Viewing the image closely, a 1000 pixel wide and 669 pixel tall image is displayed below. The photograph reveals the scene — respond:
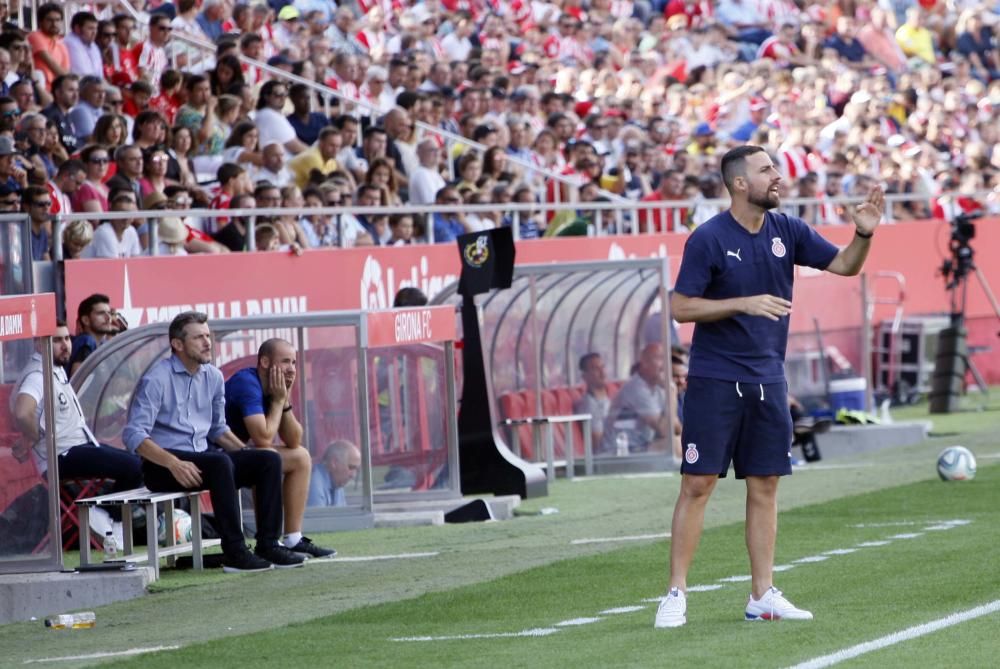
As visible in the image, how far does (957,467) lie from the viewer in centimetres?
1630

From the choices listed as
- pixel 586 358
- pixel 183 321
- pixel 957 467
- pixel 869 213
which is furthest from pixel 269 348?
pixel 586 358

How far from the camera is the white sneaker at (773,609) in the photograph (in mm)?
9016

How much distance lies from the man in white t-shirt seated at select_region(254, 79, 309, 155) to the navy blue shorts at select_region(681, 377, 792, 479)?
12.8 metres

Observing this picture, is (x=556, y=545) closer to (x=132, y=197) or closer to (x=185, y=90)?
(x=132, y=197)

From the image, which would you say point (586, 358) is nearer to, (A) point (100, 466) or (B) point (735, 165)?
(A) point (100, 466)

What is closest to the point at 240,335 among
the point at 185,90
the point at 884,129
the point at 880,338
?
the point at 185,90

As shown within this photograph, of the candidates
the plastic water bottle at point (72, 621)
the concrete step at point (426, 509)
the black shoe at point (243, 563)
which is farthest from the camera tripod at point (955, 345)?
the plastic water bottle at point (72, 621)

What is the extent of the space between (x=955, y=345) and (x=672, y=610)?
16.6 m

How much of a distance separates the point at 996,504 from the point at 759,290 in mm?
5937

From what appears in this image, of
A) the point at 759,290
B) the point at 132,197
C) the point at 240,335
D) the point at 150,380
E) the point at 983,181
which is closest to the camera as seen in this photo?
the point at 759,290

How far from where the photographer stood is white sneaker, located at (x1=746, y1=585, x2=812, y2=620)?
355 inches

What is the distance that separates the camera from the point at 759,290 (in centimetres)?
910

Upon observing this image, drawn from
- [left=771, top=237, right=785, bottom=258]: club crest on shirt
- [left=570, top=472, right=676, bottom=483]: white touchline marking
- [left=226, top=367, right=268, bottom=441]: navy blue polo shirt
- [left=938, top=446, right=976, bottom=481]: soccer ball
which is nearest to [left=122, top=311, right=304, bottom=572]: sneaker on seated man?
[left=226, top=367, right=268, bottom=441]: navy blue polo shirt

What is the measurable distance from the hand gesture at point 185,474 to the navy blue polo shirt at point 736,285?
14.1 ft
